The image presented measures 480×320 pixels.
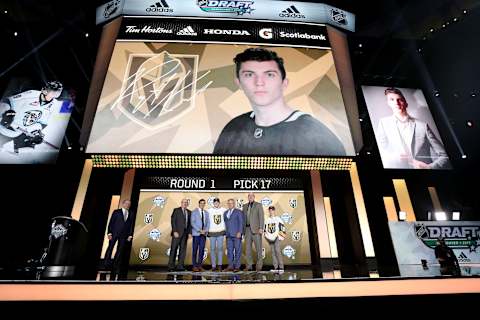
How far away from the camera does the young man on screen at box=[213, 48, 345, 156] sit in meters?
5.57

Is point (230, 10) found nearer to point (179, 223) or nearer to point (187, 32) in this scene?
point (187, 32)

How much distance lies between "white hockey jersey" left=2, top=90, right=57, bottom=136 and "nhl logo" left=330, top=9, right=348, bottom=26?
25.8ft

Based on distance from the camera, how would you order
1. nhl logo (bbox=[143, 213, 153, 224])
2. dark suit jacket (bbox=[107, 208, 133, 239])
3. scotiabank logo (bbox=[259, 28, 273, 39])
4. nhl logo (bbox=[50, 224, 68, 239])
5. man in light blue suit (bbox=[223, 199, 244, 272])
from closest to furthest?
nhl logo (bbox=[50, 224, 68, 239]), dark suit jacket (bbox=[107, 208, 133, 239]), man in light blue suit (bbox=[223, 199, 244, 272]), scotiabank logo (bbox=[259, 28, 273, 39]), nhl logo (bbox=[143, 213, 153, 224])

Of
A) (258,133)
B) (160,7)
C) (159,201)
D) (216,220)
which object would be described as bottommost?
(216,220)

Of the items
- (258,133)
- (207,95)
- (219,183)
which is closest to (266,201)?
(219,183)

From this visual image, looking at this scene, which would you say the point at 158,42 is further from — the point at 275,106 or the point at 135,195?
the point at 135,195

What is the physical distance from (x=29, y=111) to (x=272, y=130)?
6.68m

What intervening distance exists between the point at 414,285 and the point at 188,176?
6.00 m

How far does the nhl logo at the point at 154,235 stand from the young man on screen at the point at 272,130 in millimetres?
2694

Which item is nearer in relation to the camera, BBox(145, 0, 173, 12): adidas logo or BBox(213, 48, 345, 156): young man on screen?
BBox(213, 48, 345, 156): young man on screen

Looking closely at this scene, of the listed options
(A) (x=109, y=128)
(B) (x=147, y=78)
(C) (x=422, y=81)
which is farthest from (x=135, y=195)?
(C) (x=422, y=81)

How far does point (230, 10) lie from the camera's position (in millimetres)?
6723

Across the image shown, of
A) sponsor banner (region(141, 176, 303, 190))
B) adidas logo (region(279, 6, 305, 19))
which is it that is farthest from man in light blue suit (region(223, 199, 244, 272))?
adidas logo (region(279, 6, 305, 19))

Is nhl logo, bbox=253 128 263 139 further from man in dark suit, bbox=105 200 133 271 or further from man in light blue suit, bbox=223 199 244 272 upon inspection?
man in dark suit, bbox=105 200 133 271
